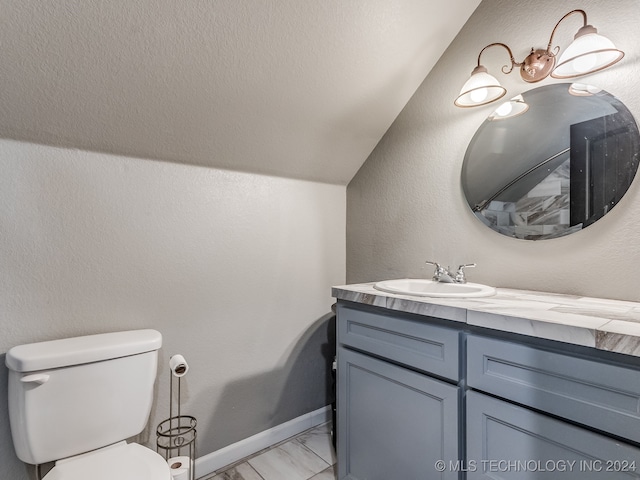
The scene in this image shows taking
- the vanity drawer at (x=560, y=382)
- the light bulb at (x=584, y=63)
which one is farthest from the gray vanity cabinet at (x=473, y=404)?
the light bulb at (x=584, y=63)

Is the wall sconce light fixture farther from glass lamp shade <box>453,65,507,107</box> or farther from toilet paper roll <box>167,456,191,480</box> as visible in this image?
toilet paper roll <box>167,456,191,480</box>

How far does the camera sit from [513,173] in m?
1.56

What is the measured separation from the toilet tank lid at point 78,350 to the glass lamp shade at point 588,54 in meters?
1.92

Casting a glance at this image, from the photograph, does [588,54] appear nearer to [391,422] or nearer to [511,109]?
[511,109]

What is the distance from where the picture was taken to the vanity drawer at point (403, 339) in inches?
43.7

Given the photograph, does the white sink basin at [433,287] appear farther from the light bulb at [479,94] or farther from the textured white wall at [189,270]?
the light bulb at [479,94]

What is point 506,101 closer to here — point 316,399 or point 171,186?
point 171,186

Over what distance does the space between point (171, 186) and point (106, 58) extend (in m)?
0.55

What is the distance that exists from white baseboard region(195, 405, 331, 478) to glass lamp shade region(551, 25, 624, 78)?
215cm

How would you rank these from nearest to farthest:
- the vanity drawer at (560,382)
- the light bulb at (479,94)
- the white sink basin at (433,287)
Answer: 1. the vanity drawer at (560,382)
2. the white sink basin at (433,287)
3. the light bulb at (479,94)

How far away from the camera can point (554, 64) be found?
55.1 inches

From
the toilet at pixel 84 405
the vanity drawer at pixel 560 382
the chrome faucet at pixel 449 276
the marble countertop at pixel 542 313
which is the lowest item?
the toilet at pixel 84 405

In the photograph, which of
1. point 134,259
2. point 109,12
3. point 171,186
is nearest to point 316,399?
point 134,259

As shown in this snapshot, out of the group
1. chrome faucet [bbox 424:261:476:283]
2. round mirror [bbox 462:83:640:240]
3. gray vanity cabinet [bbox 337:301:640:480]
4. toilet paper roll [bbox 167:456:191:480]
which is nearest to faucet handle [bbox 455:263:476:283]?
chrome faucet [bbox 424:261:476:283]
